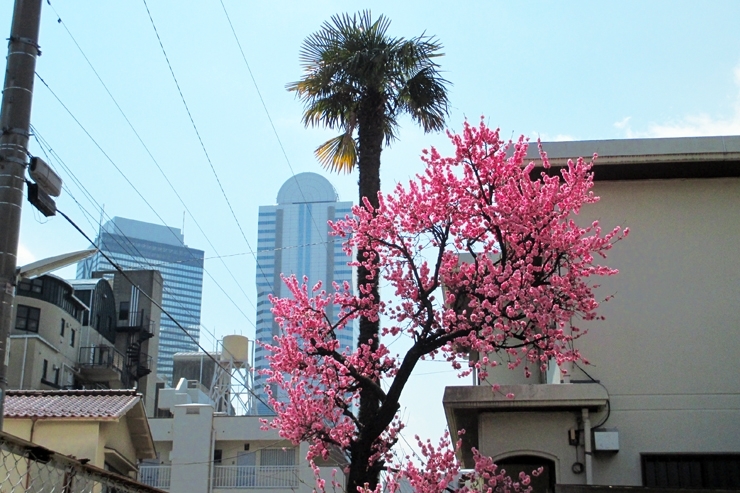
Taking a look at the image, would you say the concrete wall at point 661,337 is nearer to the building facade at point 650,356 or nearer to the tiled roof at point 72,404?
the building facade at point 650,356

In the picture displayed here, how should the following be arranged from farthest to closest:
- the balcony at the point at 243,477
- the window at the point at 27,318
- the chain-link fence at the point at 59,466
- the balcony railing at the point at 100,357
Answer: the balcony railing at the point at 100,357 < the window at the point at 27,318 < the balcony at the point at 243,477 < the chain-link fence at the point at 59,466

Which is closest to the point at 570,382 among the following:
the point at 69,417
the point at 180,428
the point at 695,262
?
the point at 695,262

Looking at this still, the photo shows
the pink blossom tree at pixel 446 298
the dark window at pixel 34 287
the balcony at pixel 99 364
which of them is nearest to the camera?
the pink blossom tree at pixel 446 298

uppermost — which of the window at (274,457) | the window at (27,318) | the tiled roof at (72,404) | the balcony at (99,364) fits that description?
the window at (27,318)

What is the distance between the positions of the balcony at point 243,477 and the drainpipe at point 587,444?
78.1 feet

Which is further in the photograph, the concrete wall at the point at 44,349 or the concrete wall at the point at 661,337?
the concrete wall at the point at 44,349

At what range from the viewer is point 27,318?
172 ft

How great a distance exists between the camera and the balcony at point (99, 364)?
58.2m

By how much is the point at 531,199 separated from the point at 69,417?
11808 millimetres

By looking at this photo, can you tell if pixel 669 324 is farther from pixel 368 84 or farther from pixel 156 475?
pixel 156 475

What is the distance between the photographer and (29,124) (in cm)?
745

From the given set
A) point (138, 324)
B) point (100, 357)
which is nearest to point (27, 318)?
point (100, 357)

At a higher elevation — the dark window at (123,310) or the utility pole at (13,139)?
the dark window at (123,310)

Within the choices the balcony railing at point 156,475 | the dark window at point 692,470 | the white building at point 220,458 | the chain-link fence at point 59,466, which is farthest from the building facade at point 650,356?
the balcony railing at point 156,475
